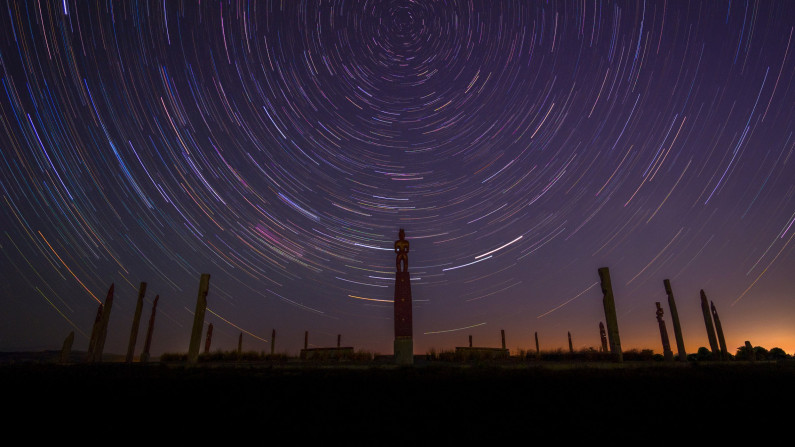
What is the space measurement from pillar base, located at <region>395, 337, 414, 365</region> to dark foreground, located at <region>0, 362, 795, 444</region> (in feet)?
18.9

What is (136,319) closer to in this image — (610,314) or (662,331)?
(610,314)

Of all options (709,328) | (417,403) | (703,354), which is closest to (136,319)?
(417,403)

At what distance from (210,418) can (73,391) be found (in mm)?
5020

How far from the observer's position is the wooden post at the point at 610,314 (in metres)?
16.1

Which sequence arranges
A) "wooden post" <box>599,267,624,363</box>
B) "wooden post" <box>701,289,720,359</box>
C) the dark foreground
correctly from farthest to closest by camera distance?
"wooden post" <box>701,289,720,359</box>
"wooden post" <box>599,267,624,363</box>
the dark foreground

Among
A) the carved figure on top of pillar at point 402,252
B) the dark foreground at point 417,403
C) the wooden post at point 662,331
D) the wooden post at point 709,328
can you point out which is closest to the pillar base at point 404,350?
the carved figure on top of pillar at point 402,252

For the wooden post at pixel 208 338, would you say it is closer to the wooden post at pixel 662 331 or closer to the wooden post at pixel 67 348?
the wooden post at pixel 67 348

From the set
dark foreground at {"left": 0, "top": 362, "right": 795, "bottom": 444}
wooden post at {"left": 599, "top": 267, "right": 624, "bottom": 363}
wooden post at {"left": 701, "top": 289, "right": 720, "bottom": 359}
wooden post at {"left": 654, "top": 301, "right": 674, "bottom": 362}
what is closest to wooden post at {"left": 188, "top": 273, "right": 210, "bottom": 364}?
dark foreground at {"left": 0, "top": 362, "right": 795, "bottom": 444}

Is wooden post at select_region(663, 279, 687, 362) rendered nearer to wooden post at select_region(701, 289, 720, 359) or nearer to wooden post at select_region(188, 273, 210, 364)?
wooden post at select_region(701, 289, 720, 359)

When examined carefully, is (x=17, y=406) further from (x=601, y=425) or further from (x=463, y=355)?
(x=463, y=355)

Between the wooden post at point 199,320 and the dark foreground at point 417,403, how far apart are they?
18.9ft

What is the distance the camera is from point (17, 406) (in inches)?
282

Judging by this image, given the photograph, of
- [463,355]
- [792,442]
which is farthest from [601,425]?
[463,355]

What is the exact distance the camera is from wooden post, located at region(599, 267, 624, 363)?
16.1m
